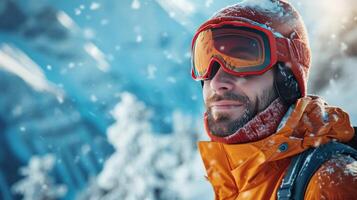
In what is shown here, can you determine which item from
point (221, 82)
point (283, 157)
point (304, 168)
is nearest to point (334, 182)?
point (304, 168)

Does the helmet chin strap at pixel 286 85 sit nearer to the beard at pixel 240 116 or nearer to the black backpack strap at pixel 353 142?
the beard at pixel 240 116

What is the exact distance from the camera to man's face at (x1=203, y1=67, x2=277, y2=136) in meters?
2.42

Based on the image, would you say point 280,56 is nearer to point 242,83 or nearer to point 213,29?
point 242,83

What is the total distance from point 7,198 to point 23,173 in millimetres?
2561

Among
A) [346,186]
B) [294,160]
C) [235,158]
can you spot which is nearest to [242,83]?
[235,158]

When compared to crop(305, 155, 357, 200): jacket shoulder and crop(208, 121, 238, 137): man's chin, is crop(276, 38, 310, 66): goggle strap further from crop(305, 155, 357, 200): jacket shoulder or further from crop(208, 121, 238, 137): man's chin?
crop(305, 155, 357, 200): jacket shoulder

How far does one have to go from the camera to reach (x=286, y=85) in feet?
8.32

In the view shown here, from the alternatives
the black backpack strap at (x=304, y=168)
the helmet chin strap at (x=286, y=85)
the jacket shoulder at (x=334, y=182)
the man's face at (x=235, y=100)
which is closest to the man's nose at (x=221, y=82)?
the man's face at (x=235, y=100)

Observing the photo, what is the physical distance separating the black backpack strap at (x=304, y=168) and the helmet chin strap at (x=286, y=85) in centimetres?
64

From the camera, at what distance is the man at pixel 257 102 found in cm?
211

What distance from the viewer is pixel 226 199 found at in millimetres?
2402

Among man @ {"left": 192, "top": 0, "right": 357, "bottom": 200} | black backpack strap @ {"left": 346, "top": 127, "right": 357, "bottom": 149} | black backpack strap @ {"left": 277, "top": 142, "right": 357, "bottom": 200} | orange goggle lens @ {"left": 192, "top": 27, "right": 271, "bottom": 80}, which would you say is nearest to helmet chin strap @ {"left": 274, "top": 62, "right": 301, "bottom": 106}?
man @ {"left": 192, "top": 0, "right": 357, "bottom": 200}

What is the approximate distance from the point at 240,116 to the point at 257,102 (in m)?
0.15

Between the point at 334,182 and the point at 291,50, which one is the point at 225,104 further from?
the point at 334,182
